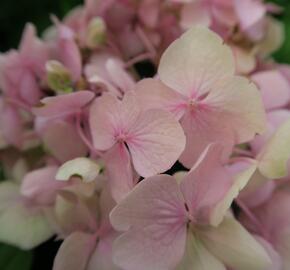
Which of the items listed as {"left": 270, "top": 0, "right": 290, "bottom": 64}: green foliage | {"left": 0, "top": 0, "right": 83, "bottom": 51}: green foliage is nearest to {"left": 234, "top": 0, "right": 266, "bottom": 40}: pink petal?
{"left": 270, "top": 0, "right": 290, "bottom": 64}: green foliage

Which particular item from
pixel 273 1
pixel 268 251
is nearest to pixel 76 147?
pixel 268 251

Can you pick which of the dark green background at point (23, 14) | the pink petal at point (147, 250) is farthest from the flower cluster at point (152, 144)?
the dark green background at point (23, 14)

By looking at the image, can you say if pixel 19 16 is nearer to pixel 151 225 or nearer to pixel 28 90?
pixel 28 90

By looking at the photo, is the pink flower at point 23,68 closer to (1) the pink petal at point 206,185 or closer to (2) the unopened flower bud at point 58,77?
(2) the unopened flower bud at point 58,77

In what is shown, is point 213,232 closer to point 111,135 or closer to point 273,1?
point 111,135

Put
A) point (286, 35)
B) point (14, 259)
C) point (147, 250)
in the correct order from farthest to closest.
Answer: point (286, 35)
point (14, 259)
point (147, 250)

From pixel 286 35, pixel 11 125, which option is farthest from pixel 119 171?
pixel 286 35

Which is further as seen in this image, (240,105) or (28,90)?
(28,90)
